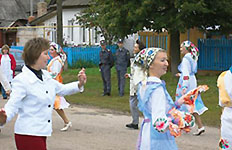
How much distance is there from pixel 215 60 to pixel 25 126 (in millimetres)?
18285

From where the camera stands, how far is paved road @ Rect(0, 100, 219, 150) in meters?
8.55

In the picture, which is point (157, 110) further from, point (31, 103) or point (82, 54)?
point (82, 54)

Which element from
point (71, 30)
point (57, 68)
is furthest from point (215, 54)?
point (71, 30)

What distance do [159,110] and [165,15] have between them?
13.5m

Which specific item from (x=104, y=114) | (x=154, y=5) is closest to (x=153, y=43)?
(x=154, y=5)

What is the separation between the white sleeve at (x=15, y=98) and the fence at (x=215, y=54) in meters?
17.8

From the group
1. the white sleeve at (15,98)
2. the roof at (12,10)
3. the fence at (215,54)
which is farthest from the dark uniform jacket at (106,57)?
the roof at (12,10)

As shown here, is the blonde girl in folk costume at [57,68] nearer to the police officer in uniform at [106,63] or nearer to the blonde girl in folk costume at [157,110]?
the blonde girl in folk costume at [157,110]

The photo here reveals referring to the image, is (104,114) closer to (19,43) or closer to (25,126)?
(25,126)

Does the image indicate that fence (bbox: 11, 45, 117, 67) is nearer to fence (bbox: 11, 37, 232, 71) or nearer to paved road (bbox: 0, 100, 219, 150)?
fence (bbox: 11, 37, 232, 71)

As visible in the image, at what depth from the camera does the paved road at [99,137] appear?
28.0 feet

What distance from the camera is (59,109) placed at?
400 inches

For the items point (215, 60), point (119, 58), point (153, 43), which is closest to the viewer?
point (119, 58)

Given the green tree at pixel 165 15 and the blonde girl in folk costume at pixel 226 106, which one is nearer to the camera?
the blonde girl in folk costume at pixel 226 106
